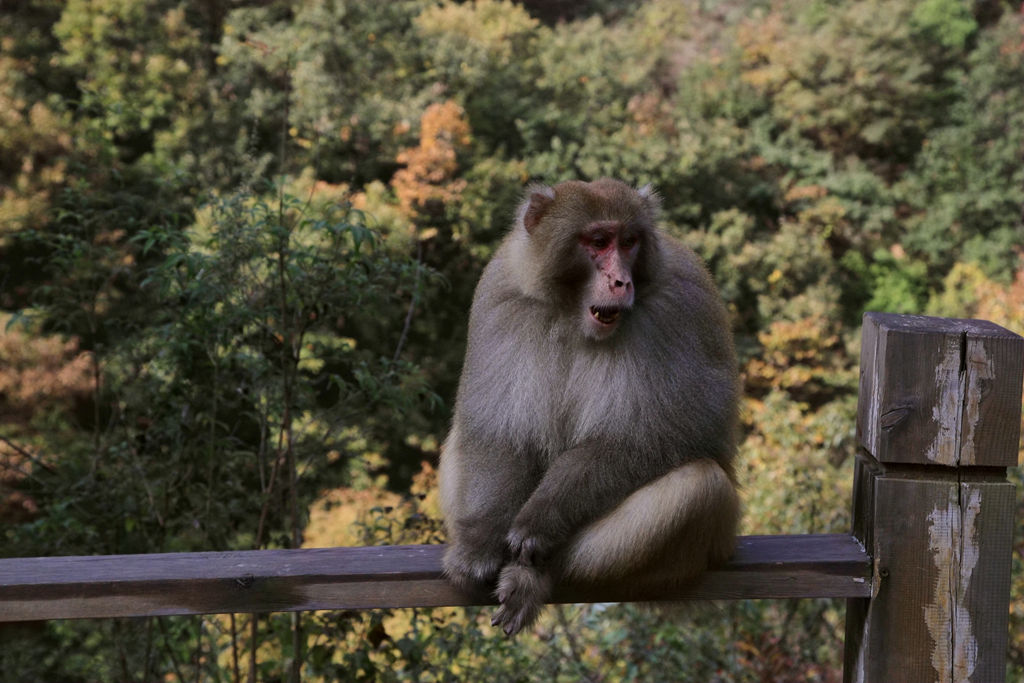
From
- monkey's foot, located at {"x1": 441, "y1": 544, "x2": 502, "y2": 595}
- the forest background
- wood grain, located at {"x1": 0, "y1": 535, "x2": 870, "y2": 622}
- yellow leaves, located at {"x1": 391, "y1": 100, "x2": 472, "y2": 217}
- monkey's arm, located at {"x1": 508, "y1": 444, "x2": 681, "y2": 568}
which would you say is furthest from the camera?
yellow leaves, located at {"x1": 391, "y1": 100, "x2": 472, "y2": 217}

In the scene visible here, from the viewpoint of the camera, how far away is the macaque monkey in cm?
196

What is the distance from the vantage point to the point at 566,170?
9.95 meters

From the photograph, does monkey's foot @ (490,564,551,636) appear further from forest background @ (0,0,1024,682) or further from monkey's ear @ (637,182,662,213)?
forest background @ (0,0,1024,682)

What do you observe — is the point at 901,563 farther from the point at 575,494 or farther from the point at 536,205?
the point at 536,205

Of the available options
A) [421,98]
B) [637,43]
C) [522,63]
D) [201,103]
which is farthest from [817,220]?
[201,103]

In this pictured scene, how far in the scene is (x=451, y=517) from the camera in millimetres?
2295

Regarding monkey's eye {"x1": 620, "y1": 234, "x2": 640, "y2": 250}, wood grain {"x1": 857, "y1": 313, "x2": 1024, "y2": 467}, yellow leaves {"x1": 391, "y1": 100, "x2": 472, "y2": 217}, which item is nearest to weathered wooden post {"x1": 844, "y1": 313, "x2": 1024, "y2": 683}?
wood grain {"x1": 857, "y1": 313, "x2": 1024, "y2": 467}

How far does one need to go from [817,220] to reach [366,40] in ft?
16.5

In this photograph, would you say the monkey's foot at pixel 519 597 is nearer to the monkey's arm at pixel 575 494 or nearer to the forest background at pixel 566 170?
the monkey's arm at pixel 575 494

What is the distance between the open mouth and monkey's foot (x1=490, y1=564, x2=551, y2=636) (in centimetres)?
51

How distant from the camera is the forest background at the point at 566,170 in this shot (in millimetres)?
5031

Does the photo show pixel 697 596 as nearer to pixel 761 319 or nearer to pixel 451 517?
pixel 451 517

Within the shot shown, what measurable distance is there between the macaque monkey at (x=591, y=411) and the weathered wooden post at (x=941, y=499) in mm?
309

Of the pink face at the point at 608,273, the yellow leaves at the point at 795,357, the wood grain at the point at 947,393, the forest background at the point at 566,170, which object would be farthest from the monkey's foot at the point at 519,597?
the yellow leaves at the point at 795,357
